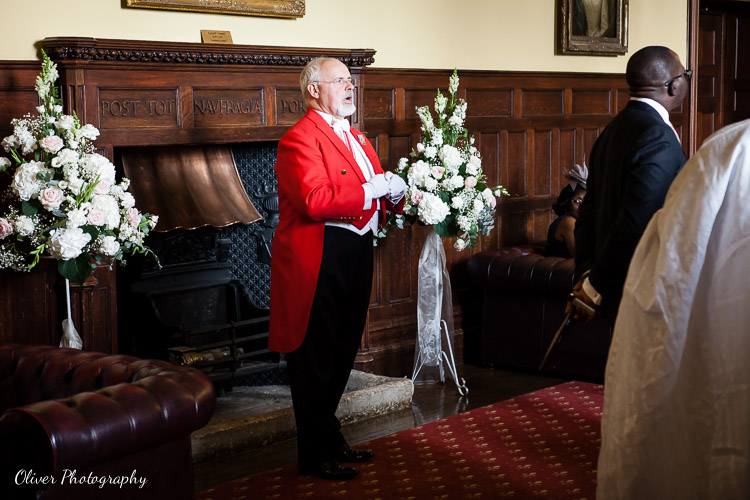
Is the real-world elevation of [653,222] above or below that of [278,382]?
above

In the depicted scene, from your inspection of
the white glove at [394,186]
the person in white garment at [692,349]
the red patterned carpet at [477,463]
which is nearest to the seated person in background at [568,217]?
the red patterned carpet at [477,463]

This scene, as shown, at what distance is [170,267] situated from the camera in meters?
4.86

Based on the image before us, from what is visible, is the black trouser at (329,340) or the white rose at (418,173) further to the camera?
the white rose at (418,173)

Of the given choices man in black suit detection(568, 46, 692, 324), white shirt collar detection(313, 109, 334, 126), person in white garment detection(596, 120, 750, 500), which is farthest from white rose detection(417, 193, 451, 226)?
person in white garment detection(596, 120, 750, 500)

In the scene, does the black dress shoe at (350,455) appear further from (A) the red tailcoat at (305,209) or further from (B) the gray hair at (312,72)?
(B) the gray hair at (312,72)

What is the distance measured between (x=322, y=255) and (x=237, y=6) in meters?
1.69

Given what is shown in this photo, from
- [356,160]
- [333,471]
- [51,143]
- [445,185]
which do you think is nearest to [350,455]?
[333,471]

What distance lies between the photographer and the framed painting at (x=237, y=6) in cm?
453

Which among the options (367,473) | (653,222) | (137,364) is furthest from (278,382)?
(653,222)

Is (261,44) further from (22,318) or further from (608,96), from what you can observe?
(608,96)

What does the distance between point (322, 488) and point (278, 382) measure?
1599 mm

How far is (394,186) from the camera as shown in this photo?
13.0 feet

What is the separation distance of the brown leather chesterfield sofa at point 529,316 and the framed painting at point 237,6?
6.55 ft

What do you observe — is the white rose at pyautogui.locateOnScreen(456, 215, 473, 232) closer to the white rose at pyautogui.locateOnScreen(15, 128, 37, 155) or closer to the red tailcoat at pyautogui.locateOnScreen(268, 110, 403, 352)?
the red tailcoat at pyautogui.locateOnScreen(268, 110, 403, 352)
